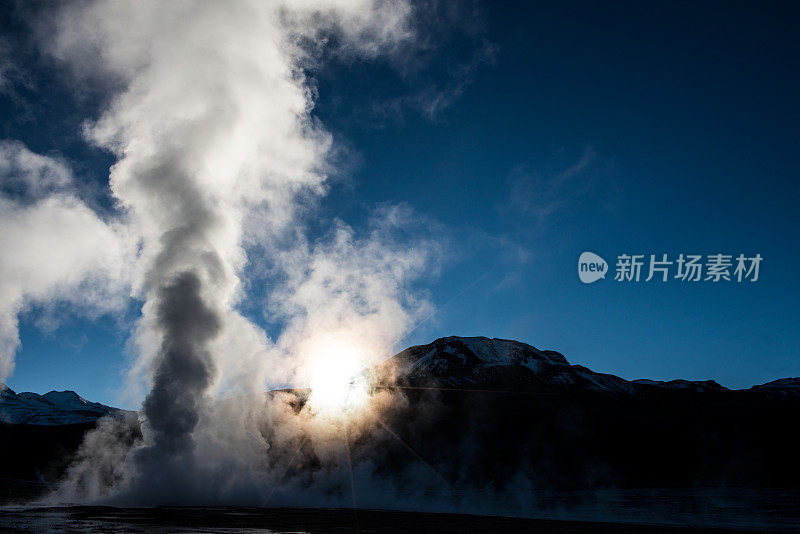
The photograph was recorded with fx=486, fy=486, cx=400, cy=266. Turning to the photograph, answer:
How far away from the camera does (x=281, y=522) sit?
31172 mm

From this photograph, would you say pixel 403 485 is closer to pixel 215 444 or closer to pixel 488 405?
pixel 215 444

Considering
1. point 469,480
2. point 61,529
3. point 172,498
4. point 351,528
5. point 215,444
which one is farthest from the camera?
point 469,480

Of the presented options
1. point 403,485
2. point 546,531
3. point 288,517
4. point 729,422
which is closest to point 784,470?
point 729,422

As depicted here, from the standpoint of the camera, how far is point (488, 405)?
151 meters

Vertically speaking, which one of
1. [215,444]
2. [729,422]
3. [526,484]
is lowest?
[526,484]

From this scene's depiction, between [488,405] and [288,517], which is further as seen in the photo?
[488,405]

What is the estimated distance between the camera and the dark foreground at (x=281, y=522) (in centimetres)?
2761

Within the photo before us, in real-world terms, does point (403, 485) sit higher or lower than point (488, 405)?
lower

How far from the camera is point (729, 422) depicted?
476ft

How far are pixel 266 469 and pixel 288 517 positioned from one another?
2271 cm

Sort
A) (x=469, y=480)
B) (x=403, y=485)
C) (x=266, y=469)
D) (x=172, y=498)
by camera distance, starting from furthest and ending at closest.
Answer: (x=469, y=480) < (x=403, y=485) < (x=266, y=469) < (x=172, y=498)

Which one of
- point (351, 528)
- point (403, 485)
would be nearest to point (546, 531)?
point (351, 528)

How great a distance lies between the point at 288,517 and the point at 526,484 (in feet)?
197

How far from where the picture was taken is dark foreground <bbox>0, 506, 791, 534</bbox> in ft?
90.6
